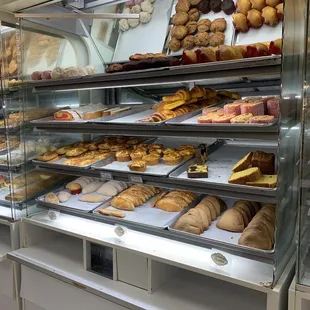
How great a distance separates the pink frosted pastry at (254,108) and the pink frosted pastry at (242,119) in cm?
3

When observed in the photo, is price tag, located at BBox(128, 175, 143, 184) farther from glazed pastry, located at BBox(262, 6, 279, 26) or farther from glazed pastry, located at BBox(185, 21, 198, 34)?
glazed pastry, located at BBox(262, 6, 279, 26)

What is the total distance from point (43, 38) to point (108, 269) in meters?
1.60

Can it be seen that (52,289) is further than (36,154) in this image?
No

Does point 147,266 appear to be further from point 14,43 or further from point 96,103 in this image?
point 14,43

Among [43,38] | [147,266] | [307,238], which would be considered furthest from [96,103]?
[307,238]

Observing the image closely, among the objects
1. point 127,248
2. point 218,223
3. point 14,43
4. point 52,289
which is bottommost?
point 52,289

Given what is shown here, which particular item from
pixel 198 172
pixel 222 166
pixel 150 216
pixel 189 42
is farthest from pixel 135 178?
pixel 189 42

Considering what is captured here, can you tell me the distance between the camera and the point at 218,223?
65.4 inches

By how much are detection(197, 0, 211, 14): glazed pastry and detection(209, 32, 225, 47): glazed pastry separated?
0.74 feet

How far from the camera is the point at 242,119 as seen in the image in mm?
1483

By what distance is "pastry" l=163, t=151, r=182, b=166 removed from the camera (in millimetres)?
1852

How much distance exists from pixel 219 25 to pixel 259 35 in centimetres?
25

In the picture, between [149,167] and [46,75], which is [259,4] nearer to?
[149,167]

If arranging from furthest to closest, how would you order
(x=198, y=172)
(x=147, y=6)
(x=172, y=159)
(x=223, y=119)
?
(x=147, y=6), (x=172, y=159), (x=198, y=172), (x=223, y=119)
